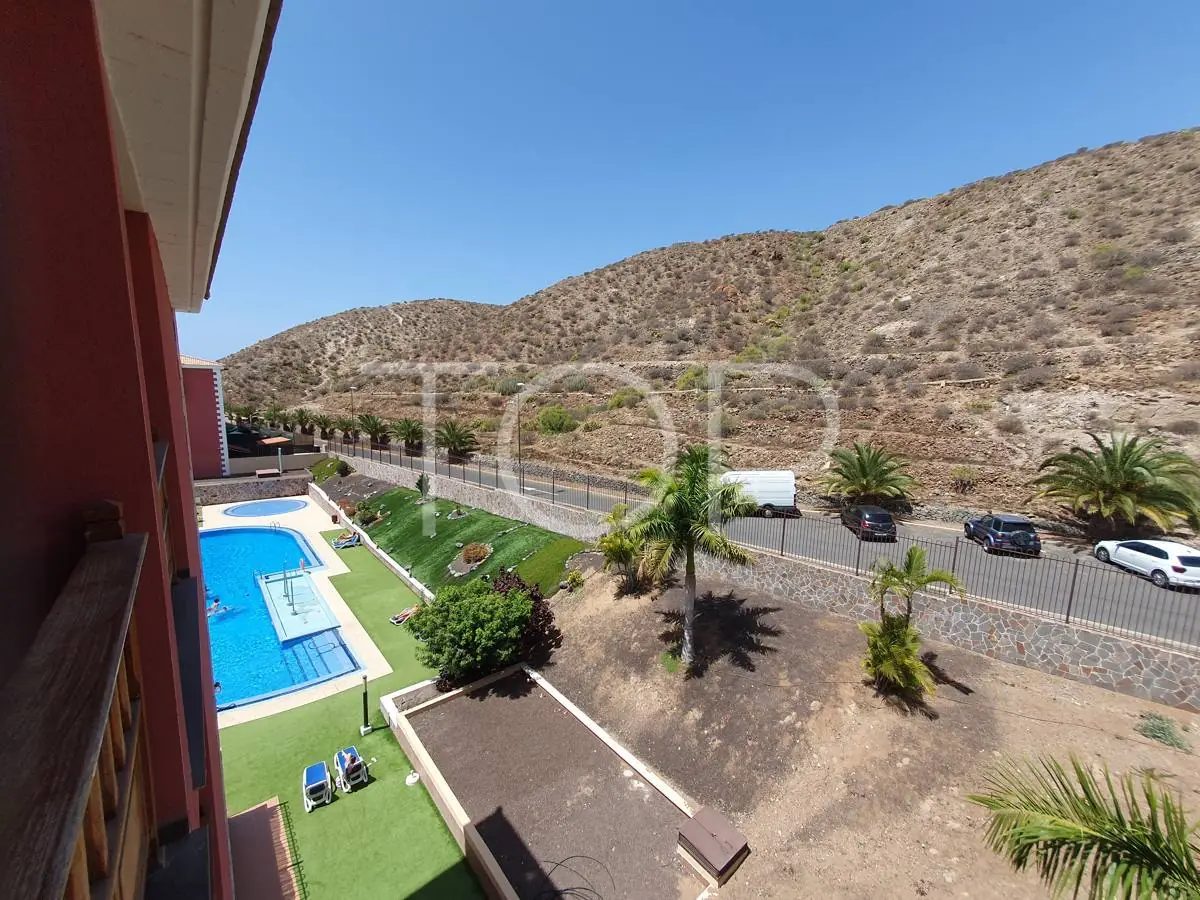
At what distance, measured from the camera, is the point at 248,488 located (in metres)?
33.3

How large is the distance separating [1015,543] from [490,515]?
786 inches

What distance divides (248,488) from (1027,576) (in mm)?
39700

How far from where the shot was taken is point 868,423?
25.7 metres

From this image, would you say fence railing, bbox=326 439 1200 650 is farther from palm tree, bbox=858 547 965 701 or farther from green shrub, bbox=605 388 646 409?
green shrub, bbox=605 388 646 409

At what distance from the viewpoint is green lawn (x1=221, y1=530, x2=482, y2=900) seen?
28.9 feet

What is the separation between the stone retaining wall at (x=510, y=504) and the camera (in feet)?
65.3

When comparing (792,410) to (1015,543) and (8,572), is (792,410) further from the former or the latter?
(8,572)

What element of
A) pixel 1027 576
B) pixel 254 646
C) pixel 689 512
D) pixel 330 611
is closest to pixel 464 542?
pixel 330 611

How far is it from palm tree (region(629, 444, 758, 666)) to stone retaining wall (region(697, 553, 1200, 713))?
145 inches

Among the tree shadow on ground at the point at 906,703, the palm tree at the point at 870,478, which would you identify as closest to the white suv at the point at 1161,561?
the palm tree at the point at 870,478

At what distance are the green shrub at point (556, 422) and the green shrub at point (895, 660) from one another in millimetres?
25100

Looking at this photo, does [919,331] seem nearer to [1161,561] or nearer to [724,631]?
[1161,561]

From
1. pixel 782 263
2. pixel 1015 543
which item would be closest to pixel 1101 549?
pixel 1015 543

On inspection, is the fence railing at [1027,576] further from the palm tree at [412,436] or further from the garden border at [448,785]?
the palm tree at [412,436]
